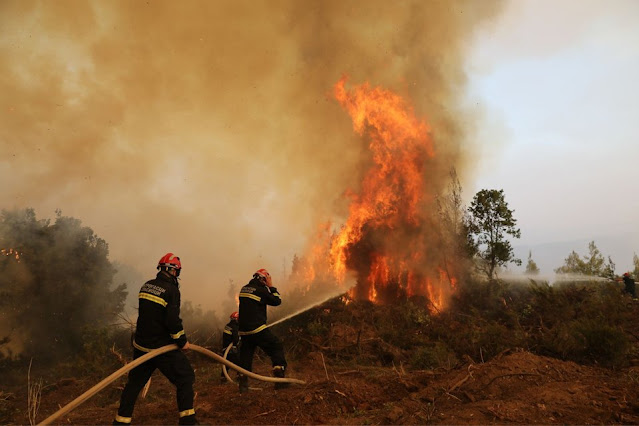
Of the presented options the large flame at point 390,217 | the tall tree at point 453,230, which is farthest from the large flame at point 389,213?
the tall tree at point 453,230

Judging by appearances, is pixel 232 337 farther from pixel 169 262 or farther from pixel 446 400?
pixel 446 400

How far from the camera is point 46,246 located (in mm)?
18797

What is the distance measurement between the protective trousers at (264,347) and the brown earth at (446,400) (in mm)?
549

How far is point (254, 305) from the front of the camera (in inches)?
284

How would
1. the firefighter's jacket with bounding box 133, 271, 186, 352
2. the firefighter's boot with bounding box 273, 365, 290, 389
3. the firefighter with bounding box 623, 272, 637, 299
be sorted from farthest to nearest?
the firefighter with bounding box 623, 272, 637, 299 → the firefighter's boot with bounding box 273, 365, 290, 389 → the firefighter's jacket with bounding box 133, 271, 186, 352

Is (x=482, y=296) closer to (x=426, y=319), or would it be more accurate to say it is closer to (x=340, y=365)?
(x=426, y=319)

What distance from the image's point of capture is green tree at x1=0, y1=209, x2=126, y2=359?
17266 millimetres

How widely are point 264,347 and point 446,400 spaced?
3367mm

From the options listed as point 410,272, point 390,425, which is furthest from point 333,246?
point 390,425

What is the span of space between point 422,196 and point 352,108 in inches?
265

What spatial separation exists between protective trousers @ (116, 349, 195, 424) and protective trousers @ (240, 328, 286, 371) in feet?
6.71

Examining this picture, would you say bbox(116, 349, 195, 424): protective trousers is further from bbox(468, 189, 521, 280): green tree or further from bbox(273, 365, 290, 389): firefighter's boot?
bbox(468, 189, 521, 280): green tree

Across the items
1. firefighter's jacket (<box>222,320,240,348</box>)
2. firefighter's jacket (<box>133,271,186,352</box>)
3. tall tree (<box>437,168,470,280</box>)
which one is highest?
tall tree (<box>437,168,470,280</box>)

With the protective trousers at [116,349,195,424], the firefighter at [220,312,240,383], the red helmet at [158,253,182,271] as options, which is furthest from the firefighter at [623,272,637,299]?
the red helmet at [158,253,182,271]
